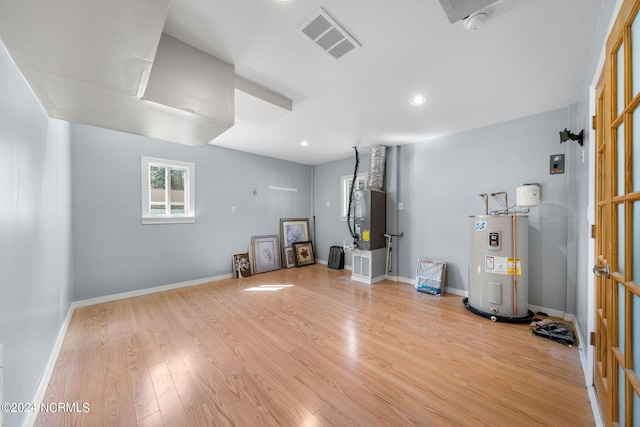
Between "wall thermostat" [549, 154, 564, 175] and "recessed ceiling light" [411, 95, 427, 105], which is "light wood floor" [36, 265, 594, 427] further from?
"recessed ceiling light" [411, 95, 427, 105]

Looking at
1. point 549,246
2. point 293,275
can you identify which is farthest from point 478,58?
point 293,275

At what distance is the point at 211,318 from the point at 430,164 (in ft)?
12.9

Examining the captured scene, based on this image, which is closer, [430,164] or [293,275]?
[430,164]

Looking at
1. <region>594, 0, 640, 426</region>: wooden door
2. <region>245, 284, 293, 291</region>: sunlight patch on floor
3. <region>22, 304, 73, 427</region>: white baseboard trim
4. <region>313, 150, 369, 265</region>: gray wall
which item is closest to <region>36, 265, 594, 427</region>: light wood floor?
<region>22, 304, 73, 427</region>: white baseboard trim

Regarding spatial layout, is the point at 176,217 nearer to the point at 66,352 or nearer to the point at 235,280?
the point at 235,280

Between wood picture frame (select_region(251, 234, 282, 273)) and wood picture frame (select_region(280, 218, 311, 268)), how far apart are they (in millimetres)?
172

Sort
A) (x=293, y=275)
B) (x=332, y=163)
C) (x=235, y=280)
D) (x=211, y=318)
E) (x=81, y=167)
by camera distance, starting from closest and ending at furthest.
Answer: (x=211, y=318)
(x=81, y=167)
(x=235, y=280)
(x=293, y=275)
(x=332, y=163)

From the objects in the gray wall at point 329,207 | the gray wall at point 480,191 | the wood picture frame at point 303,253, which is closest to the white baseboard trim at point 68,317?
the wood picture frame at point 303,253

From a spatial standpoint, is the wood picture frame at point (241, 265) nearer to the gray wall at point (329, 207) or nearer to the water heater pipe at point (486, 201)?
the gray wall at point (329, 207)

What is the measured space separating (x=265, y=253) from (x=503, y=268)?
159 inches

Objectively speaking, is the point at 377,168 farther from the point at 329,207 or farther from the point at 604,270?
the point at 604,270

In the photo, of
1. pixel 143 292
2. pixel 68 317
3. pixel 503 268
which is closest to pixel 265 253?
pixel 143 292

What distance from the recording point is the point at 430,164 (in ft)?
12.5

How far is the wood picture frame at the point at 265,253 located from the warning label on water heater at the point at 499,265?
3.81m
